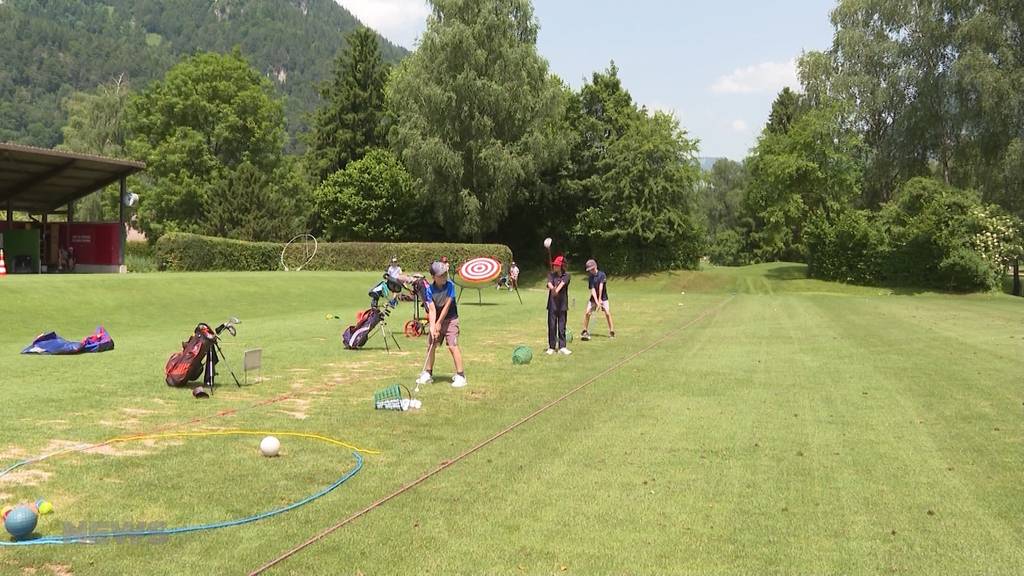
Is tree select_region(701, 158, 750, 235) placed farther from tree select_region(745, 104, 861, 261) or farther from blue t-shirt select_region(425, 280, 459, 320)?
blue t-shirt select_region(425, 280, 459, 320)

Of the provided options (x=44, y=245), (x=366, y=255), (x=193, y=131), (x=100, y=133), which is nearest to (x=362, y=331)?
(x=44, y=245)

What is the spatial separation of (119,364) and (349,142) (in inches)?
2041

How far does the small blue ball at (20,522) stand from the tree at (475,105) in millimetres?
45483

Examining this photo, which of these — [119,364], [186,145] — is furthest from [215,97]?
[119,364]

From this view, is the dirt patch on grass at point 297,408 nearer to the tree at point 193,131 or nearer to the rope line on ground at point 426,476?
the rope line on ground at point 426,476

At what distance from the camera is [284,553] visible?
16.6 feet

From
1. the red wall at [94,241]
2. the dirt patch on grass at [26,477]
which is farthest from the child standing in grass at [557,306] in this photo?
the red wall at [94,241]

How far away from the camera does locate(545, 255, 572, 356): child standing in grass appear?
51.2ft

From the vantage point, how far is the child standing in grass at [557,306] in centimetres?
1562

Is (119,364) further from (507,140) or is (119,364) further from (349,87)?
(349,87)

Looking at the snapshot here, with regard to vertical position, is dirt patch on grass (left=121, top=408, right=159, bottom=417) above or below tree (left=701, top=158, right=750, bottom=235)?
below

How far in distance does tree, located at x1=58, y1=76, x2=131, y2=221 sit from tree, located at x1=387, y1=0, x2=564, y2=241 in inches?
1191

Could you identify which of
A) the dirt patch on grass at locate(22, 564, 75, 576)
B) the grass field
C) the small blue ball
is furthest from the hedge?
the dirt patch on grass at locate(22, 564, 75, 576)

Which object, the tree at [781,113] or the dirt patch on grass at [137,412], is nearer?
the dirt patch on grass at [137,412]
